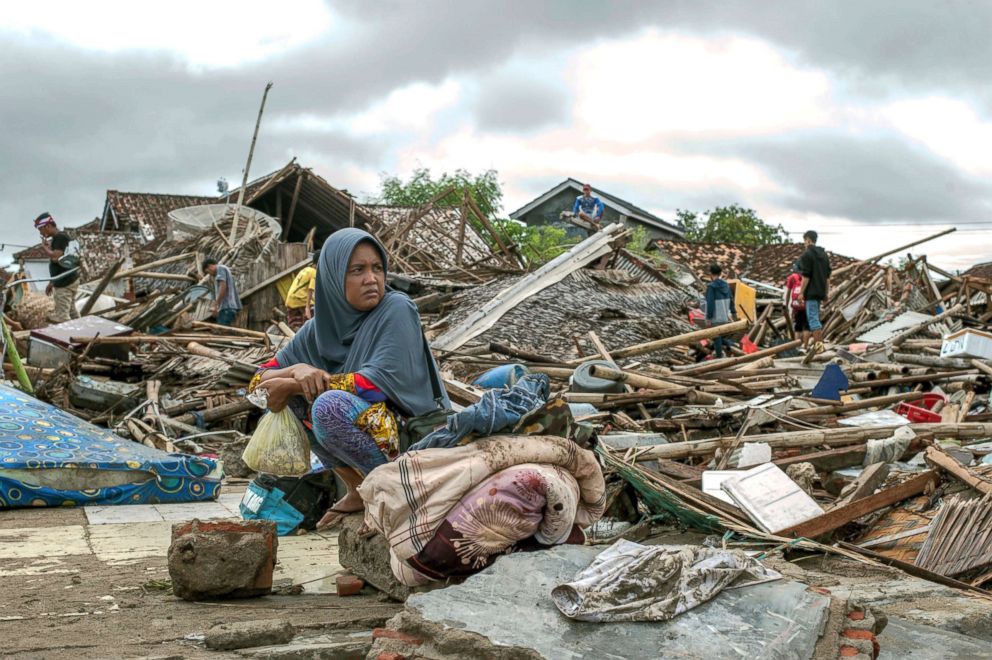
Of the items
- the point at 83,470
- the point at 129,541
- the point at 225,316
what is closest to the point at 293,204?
the point at 225,316

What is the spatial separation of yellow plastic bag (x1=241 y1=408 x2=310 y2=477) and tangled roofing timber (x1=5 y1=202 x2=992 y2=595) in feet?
5.39

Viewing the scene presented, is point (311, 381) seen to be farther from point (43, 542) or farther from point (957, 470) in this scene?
point (957, 470)

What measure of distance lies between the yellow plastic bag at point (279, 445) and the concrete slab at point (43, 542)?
0.94m

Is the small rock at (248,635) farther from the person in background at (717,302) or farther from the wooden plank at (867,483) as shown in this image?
the person in background at (717,302)

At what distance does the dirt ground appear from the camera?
2885mm

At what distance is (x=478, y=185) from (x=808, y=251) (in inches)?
1465

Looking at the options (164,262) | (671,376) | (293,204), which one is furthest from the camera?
(293,204)

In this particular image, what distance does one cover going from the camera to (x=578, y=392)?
27.3 ft

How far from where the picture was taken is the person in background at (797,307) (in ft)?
45.8

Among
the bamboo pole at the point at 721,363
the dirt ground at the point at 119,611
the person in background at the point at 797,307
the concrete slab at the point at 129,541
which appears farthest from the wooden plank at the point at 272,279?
the dirt ground at the point at 119,611

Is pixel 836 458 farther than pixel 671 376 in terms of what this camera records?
No

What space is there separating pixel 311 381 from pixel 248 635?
1.38 m

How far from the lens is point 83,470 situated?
18.8 feet

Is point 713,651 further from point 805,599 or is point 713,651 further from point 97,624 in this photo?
point 97,624
